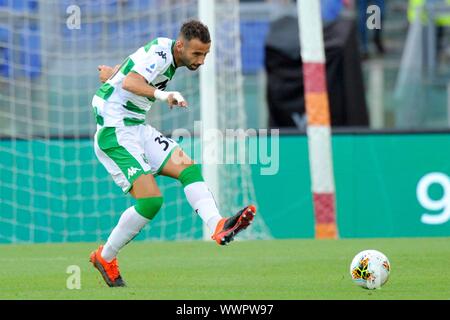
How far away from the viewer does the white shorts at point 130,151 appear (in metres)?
8.61

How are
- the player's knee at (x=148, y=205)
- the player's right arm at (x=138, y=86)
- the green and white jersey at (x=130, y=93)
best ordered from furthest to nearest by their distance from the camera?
the green and white jersey at (x=130, y=93), the player's knee at (x=148, y=205), the player's right arm at (x=138, y=86)

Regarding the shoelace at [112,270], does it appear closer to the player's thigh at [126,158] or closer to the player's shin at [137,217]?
the player's shin at [137,217]

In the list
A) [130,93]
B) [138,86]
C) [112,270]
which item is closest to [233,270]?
[112,270]

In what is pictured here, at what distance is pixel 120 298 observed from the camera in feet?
24.5

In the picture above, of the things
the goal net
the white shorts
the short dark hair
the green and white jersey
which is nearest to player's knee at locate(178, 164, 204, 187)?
the white shorts

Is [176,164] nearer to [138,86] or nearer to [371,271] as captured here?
[138,86]

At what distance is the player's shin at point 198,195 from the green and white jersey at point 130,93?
552mm

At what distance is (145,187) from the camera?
8492 mm

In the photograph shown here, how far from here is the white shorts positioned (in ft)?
28.2

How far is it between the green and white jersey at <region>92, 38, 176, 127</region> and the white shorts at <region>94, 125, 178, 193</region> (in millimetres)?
76

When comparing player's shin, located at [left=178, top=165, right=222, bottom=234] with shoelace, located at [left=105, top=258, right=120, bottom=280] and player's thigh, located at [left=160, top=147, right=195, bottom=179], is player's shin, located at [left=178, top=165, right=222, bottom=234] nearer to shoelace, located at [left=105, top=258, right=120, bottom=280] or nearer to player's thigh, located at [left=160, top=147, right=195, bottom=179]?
player's thigh, located at [left=160, top=147, right=195, bottom=179]

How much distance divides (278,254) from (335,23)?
6.68 metres

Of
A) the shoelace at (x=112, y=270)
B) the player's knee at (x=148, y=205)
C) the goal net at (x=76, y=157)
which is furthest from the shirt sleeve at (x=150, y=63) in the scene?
the goal net at (x=76, y=157)
